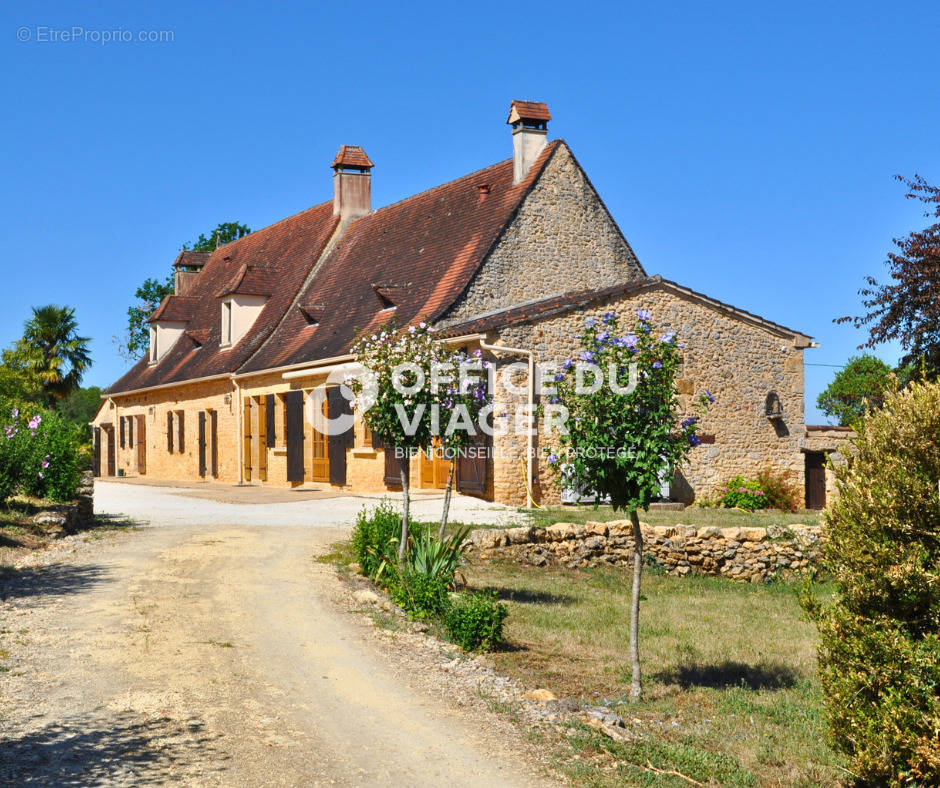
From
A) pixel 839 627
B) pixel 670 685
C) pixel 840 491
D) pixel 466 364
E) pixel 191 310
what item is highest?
pixel 191 310

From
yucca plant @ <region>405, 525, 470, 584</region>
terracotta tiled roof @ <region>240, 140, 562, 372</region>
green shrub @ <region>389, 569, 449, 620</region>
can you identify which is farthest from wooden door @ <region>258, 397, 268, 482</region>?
green shrub @ <region>389, 569, 449, 620</region>

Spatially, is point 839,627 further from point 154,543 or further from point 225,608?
point 154,543

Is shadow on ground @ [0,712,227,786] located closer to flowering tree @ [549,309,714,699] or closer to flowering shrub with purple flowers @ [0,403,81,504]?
flowering tree @ [549,309,714,699]

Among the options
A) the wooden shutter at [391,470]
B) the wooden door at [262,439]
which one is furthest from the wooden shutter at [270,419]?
the wooden shutter at [391,470]

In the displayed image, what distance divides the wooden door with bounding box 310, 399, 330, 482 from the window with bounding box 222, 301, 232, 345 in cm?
599

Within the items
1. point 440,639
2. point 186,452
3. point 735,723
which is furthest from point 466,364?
point 186,452

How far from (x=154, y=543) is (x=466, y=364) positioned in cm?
501

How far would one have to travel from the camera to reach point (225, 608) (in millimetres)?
8727

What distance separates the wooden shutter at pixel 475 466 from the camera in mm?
17359

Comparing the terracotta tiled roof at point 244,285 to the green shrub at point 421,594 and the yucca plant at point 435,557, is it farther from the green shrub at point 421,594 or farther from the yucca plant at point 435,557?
the green shrub at point 421,594

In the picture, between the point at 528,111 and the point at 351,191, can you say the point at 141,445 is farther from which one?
the point at 528,111

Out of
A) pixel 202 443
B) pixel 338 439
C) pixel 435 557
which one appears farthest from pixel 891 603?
pixel 202 443

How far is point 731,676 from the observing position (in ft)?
25.4

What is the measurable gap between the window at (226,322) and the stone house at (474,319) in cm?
6
